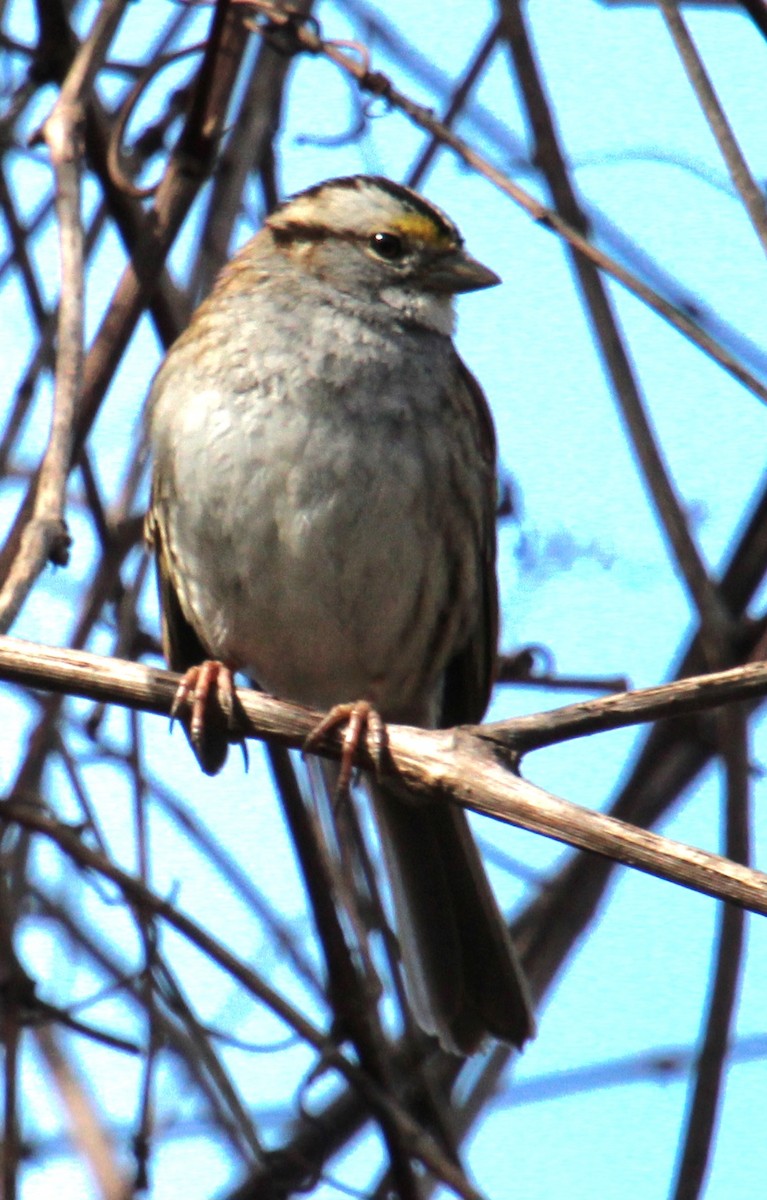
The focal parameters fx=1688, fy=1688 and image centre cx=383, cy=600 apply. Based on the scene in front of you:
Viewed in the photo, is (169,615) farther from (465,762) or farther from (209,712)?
(465,762)

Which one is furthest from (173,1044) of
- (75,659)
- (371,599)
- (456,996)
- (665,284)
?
(665,284)

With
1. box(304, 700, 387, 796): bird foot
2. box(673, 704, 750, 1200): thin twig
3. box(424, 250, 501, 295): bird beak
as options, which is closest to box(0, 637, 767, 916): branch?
box(304, 700, 387, 796): bird foot

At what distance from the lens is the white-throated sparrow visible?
2.97 metres

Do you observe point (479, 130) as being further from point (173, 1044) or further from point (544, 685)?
point (173, 1044)

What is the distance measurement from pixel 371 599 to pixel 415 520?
171mm

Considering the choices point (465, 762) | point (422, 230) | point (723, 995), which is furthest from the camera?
point (422, 230)

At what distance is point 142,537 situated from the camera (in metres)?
3.35

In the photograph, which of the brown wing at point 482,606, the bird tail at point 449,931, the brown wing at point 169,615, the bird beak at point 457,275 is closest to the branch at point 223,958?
the bird tail at point 449,931

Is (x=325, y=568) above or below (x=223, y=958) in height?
above

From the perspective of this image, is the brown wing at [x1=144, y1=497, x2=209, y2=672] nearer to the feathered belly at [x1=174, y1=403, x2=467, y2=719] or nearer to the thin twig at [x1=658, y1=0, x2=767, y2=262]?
the feathered belly at [x1=174, y1=403, x2=467, y2=719]

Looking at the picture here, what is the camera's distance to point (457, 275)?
325cm

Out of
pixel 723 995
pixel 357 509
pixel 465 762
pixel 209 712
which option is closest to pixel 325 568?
pixel 357 509

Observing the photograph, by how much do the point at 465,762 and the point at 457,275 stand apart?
156 centimetres

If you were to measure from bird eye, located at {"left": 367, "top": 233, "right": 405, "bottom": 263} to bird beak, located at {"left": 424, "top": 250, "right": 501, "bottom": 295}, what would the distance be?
0.25 ft
